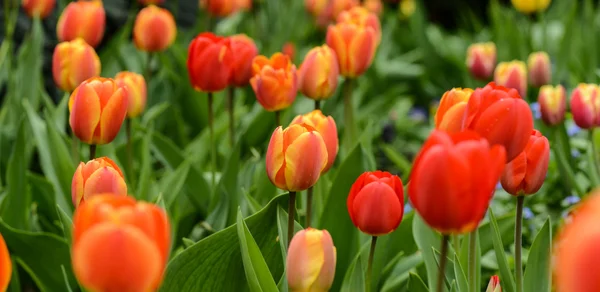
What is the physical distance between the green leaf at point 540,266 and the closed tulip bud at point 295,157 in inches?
15.5

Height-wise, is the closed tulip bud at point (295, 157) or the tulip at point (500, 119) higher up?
the tulip at point (500, 119)

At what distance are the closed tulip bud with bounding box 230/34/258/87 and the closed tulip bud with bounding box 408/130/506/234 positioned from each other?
3.47 ft

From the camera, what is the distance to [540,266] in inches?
53.7

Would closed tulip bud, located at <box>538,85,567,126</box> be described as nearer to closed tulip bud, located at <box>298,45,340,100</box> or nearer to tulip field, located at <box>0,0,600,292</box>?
tulip field, located at <box>0,0,600,292</box>

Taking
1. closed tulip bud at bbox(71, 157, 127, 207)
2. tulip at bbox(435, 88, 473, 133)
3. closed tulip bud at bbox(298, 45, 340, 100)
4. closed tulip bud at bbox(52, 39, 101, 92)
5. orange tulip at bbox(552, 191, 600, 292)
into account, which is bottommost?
closed tulip bud at bbox(298, 45, 340, 100)

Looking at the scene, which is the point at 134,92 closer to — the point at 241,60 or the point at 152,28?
the point at 241,60

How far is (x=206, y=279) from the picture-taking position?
1.42 meters

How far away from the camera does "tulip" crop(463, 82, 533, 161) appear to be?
1069 mm

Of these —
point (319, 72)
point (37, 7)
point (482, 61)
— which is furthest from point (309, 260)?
point (482, 61)

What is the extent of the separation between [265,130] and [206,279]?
1.14 meters

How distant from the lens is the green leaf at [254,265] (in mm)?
1213

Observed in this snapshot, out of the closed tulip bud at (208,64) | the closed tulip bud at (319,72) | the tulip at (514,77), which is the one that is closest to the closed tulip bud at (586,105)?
the tulip at (514,77)

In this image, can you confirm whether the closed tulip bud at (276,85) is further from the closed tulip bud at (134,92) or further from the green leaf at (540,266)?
the green leaf at (540,266)

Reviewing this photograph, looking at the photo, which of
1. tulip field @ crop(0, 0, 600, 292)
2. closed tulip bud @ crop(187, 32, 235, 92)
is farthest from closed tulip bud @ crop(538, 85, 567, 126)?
closed tulip bud @ crop(187, 32, 235, 92)
